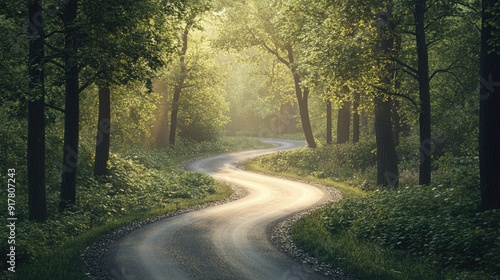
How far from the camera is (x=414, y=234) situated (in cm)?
1265

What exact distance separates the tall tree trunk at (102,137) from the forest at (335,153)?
7cm

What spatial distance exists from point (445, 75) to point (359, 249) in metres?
18.5

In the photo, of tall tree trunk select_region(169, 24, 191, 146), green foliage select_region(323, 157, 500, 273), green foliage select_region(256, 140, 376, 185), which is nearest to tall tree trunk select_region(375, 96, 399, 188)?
green foliage select_region(323, 157, 500, 273)

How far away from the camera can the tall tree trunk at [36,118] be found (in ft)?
47.9

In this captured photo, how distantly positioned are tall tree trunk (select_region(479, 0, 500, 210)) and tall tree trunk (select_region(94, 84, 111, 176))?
1678 centimetres

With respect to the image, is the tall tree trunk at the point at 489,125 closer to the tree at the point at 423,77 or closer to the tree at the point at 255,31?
the tree at the point at 423,77

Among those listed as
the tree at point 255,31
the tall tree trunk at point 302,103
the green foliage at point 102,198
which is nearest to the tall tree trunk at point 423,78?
the green foliage at point 102,198

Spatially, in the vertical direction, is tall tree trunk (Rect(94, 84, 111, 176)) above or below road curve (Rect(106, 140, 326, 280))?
above

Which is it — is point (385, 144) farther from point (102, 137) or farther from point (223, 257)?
point (102, 137)

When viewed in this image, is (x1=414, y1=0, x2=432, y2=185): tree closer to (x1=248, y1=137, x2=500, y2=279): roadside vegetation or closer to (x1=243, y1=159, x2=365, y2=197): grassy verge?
(x1=248, y1=137, x2=500, y2=279): roadside vegetation

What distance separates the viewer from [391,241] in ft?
43.1

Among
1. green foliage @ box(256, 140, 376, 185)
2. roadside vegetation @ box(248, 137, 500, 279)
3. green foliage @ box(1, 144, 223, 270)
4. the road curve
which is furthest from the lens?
green foliage @ box(256, 140, 376, 185)

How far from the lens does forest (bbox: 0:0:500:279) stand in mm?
12297

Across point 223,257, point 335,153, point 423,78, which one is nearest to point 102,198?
point 223,257
